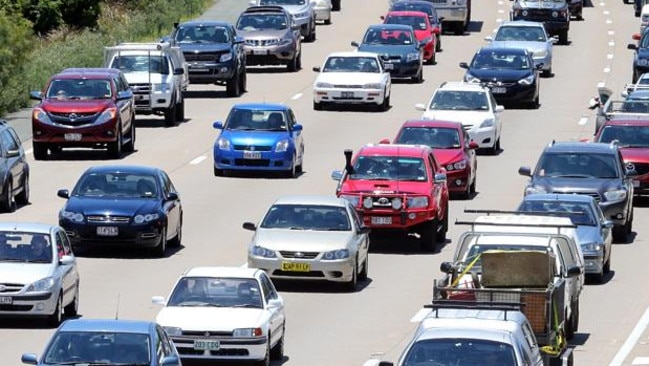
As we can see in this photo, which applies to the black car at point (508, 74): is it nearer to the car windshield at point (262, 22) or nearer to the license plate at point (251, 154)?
the car windshield at point (262, 22)

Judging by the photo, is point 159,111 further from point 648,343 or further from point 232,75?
point 648,343

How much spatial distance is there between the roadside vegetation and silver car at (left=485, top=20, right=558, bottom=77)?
11.9m

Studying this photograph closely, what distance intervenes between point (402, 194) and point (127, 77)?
16961mm

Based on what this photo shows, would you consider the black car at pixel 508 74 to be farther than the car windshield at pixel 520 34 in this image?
No

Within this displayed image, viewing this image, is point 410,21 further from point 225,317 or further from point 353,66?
point 225,317

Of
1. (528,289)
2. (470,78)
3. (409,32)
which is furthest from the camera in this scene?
(409,32)

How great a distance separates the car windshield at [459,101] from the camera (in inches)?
1991

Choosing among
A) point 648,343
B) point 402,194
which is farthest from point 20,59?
point 648,343

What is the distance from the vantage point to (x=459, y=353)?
2011 cm

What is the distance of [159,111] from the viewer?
53.4 meters

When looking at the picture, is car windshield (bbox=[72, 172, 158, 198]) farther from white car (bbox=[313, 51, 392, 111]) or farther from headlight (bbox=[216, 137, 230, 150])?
white car (bbox=[313, 51, 392, 111])

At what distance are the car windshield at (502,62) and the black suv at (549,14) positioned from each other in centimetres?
1647

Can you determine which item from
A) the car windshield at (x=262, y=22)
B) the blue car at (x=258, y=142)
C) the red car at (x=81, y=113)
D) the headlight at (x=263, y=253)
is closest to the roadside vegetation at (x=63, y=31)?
the car windshield at (x=262, y=22)

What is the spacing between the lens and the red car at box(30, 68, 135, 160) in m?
46.0
